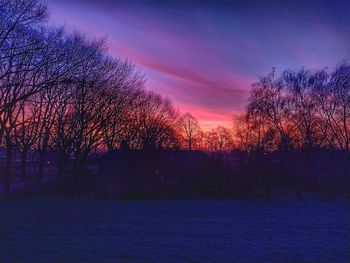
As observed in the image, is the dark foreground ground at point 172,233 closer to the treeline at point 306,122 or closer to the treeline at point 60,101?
the treeline at point 60,101

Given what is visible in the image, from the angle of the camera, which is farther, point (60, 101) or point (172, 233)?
point (60, 101)

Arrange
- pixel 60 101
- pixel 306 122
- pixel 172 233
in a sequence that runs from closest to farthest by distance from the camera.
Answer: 1. pixel 172 233
2. pixel 60 101
3. pixel 306 122

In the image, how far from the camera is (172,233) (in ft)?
48.8

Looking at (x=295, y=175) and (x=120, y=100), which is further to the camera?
(x=120, y=100)

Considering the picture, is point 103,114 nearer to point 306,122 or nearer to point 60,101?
point 60,101

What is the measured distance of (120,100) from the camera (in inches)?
1781

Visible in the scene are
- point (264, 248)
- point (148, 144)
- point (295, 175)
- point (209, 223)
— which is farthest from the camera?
point (148, 144)

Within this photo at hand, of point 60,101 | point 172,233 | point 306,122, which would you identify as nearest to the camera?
point 172,233

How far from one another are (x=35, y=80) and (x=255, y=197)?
17.4m

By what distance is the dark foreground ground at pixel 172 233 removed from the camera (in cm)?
1102

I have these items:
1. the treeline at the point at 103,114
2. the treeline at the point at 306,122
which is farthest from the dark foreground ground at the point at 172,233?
the treeline at the point at 306,122

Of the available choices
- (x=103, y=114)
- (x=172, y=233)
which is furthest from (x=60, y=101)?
(x=172, y=233)

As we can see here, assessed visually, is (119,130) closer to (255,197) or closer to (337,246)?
(255,197)

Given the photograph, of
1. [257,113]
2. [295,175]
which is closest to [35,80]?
[295,175]
